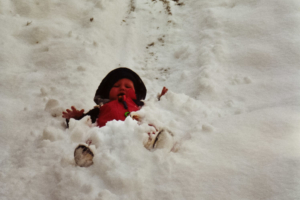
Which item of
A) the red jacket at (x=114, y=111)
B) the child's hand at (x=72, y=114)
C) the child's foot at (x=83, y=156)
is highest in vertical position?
the child's foot at (x=83, y=156)

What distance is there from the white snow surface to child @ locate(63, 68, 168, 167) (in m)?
0.12

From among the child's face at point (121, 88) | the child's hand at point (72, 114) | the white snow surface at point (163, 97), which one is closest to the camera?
the white snow surface at point (163, 97)

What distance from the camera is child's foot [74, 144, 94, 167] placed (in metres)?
1.12

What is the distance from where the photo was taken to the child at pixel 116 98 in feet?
5.34

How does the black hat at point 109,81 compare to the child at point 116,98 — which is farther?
the black hat at point 109,81

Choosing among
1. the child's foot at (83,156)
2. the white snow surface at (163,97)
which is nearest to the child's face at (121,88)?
the white snow surface at (163,97)

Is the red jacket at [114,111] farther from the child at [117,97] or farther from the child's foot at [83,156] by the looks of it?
the child's foot at [83,156]

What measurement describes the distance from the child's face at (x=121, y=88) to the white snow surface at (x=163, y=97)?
204mm

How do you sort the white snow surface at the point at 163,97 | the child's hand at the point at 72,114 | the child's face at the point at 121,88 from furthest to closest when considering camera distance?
the child's face at the point at 121,88 → the child's hand at the point at 72,114 → the white snow surface at the point at 163,97

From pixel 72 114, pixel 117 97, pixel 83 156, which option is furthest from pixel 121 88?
pixel 83 156

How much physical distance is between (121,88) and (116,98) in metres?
0.09

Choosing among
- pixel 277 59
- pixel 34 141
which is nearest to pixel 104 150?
pixel 34 141

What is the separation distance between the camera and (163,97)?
5.81 ft

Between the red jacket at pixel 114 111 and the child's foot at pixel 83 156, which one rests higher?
the child's foot at pixel 83 156
